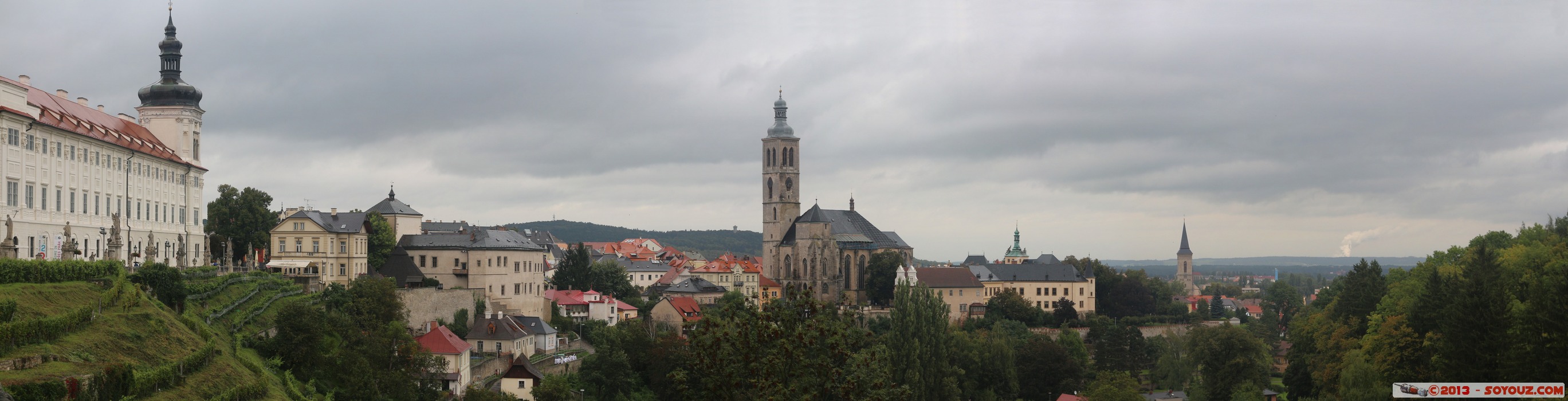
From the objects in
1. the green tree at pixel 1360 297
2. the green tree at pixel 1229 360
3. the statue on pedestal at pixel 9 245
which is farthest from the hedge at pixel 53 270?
the green tree at pixel 1229 360

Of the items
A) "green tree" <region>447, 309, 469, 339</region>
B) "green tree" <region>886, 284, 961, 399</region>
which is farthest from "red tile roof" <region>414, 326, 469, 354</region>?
"green tree" <region>886, 284, 961, 399</region>

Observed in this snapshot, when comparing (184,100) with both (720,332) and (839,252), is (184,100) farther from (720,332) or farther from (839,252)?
(839,252)

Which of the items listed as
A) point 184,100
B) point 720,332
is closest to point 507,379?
point 184,100

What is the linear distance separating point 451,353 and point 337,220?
46.6 ft

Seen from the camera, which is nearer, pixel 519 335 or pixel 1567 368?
pixel 1567 368

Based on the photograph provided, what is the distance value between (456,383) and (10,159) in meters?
21.3

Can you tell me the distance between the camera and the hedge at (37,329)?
2497 centimetres

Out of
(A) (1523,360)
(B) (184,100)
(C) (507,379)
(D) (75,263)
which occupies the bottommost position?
(C) (507,379)

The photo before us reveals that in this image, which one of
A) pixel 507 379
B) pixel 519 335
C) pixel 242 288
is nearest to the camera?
pixel 242 288

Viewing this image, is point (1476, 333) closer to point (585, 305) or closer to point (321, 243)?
point (321, 243)

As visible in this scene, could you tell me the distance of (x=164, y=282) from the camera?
128ft

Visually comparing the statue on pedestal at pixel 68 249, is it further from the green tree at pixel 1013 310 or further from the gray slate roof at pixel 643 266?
the gray slate roof at pixel 643 266

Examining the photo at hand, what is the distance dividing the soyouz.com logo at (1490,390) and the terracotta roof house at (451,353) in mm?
37832

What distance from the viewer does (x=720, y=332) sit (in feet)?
86.2
